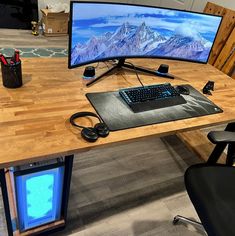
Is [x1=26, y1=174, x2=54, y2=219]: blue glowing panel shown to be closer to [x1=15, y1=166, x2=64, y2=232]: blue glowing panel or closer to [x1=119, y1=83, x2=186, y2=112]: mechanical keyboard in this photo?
[x1=15, y1=166, x2=64, y2=232]: blue glowing panel

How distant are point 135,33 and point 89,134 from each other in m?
0.74

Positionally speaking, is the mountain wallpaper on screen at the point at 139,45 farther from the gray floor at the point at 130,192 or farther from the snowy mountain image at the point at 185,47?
the gray floor at the point at 130,192

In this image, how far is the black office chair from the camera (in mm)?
1011

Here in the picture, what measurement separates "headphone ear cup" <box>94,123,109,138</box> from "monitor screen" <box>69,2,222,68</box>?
0.40 metres

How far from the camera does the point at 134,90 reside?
1.36 meters

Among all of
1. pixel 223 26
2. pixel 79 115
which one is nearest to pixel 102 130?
pixel 79 115

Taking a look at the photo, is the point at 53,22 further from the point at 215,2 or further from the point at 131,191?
the point at 131,191

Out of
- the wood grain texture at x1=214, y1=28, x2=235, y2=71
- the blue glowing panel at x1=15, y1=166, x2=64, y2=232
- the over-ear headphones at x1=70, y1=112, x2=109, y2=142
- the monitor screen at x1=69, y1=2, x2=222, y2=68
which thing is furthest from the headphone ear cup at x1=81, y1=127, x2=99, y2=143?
the wood grain texture at x1=214, y1=28, x2=235, y2=71

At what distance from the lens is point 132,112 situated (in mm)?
1218

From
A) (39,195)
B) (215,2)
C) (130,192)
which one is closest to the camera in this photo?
(39,195)

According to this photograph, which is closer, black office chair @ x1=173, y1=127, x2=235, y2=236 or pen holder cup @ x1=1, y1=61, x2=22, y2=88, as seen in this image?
black office chair @ x1=173, y1=127, x2=235, y2=236

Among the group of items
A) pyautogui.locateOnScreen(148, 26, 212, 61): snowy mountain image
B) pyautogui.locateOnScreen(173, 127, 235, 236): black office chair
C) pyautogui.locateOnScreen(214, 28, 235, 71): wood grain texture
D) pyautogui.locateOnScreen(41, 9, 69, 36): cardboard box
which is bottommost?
pyautogui.locateOnScreen(41, 9, 69, 36): cardboard box

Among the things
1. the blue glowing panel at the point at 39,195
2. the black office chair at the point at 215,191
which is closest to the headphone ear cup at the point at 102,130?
the blue glowing panel at the point at 39,195

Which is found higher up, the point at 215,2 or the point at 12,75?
the point at 215,2
